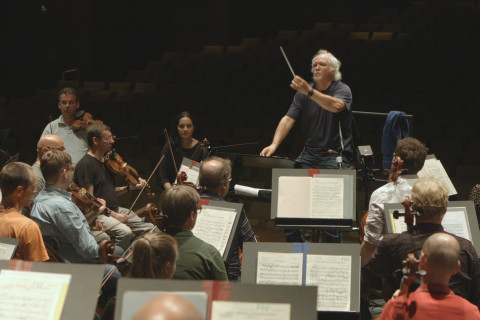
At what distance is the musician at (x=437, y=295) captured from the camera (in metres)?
2.05

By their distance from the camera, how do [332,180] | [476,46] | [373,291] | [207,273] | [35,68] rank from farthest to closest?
1. [35,68]
2. [476,46]
3. [373,291]
4. [332,180]
5. [207,273]

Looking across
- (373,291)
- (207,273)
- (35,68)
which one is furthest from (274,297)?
(35,68)

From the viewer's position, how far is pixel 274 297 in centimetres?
172

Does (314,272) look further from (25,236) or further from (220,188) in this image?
(25,236)

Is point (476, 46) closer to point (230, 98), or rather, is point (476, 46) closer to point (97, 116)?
point (230, 98)

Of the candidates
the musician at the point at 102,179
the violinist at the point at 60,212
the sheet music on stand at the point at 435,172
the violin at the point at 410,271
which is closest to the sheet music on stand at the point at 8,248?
the violinist at the point at 60,212

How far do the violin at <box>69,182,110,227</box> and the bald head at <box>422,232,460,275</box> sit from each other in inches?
91.4

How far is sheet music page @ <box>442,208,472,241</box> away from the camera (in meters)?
3.02

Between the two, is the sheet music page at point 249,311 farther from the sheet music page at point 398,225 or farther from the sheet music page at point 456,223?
the sheet music page at point 456,223

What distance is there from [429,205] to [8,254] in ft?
5.74

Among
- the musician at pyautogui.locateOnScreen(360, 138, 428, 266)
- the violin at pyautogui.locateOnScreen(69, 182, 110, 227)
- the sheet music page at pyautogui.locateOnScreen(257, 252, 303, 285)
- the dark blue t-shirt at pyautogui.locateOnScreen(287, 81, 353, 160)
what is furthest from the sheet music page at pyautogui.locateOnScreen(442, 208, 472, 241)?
the violin at pyautogui.locateOnScreen(69, 182, 110, 227)

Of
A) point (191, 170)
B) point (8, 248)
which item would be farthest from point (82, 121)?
point (8, 248)

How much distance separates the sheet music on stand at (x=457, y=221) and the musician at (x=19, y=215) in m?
1.67

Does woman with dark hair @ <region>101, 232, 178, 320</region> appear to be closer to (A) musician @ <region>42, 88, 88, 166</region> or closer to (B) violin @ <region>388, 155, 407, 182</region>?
(B) violin @ <region>388, 155, 407, 182</region>
